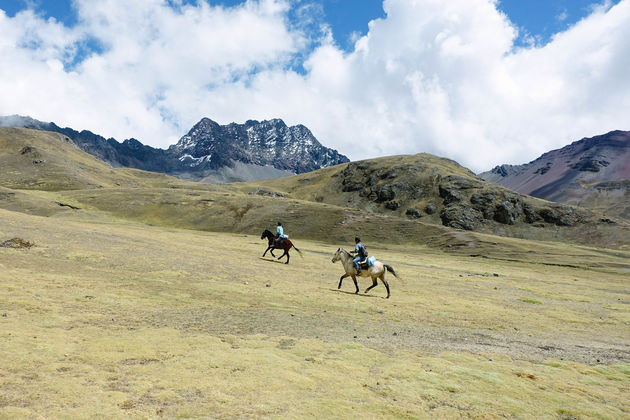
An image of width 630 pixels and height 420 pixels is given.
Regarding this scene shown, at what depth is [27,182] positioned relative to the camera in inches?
7466

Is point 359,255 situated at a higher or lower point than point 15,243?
higher

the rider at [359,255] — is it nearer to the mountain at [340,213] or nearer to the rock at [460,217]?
the mountain at [340,213]

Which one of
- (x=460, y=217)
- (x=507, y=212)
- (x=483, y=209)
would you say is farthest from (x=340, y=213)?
(x=507, y=212)

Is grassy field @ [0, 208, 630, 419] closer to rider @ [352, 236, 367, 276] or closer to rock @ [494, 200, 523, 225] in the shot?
rider @ [352, 236, 367, 276]

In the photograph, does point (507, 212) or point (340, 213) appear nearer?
point (340, 213)

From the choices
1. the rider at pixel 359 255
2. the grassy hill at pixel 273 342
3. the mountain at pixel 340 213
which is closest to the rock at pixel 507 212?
the mountain at pixel 340 213

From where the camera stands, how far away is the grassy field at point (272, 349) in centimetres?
933

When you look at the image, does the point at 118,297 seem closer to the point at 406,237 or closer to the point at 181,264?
the point at 181,264

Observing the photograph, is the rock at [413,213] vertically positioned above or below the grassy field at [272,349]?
above

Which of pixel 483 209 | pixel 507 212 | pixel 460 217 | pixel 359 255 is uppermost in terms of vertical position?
pixel 483 209

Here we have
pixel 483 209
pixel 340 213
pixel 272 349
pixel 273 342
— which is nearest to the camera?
pixel 272 349

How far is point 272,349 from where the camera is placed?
1361 cm

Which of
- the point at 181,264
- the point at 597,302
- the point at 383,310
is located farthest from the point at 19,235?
the point at 597,302

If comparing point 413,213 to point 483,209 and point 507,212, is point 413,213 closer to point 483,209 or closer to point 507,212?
point 483,209
